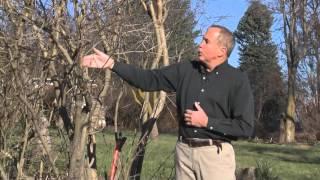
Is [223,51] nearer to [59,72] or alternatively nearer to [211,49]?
[211,49]

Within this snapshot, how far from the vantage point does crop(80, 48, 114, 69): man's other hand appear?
15.3 feet

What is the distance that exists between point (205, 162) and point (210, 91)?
51 cm

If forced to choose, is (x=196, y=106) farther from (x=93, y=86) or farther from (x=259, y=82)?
(x=259, y=82)

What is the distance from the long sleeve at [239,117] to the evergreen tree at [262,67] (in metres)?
37.4

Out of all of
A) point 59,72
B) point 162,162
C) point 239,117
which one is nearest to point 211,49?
point 239,117

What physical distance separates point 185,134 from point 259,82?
169 feet

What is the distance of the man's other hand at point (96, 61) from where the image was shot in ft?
15.3

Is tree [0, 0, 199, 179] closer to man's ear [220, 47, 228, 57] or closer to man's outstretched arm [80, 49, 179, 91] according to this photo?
man's outstretched arm [80, 49, 179, 91]

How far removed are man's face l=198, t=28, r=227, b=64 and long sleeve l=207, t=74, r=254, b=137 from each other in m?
0.26

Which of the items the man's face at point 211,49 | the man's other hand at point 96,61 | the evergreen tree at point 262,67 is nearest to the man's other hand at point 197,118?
the man's face at point 211,49

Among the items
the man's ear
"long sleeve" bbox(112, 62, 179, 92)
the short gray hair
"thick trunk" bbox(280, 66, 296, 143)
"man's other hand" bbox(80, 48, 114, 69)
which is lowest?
"thick trunk" bbox(280, 66, 296, 143)

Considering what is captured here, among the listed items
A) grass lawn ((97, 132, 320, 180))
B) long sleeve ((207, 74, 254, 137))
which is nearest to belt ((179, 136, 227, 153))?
long sleeve ((207, 74, 254, 137))

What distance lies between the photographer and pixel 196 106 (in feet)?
15.2

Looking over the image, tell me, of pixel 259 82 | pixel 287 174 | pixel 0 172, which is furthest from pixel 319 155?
pixel 259 82
